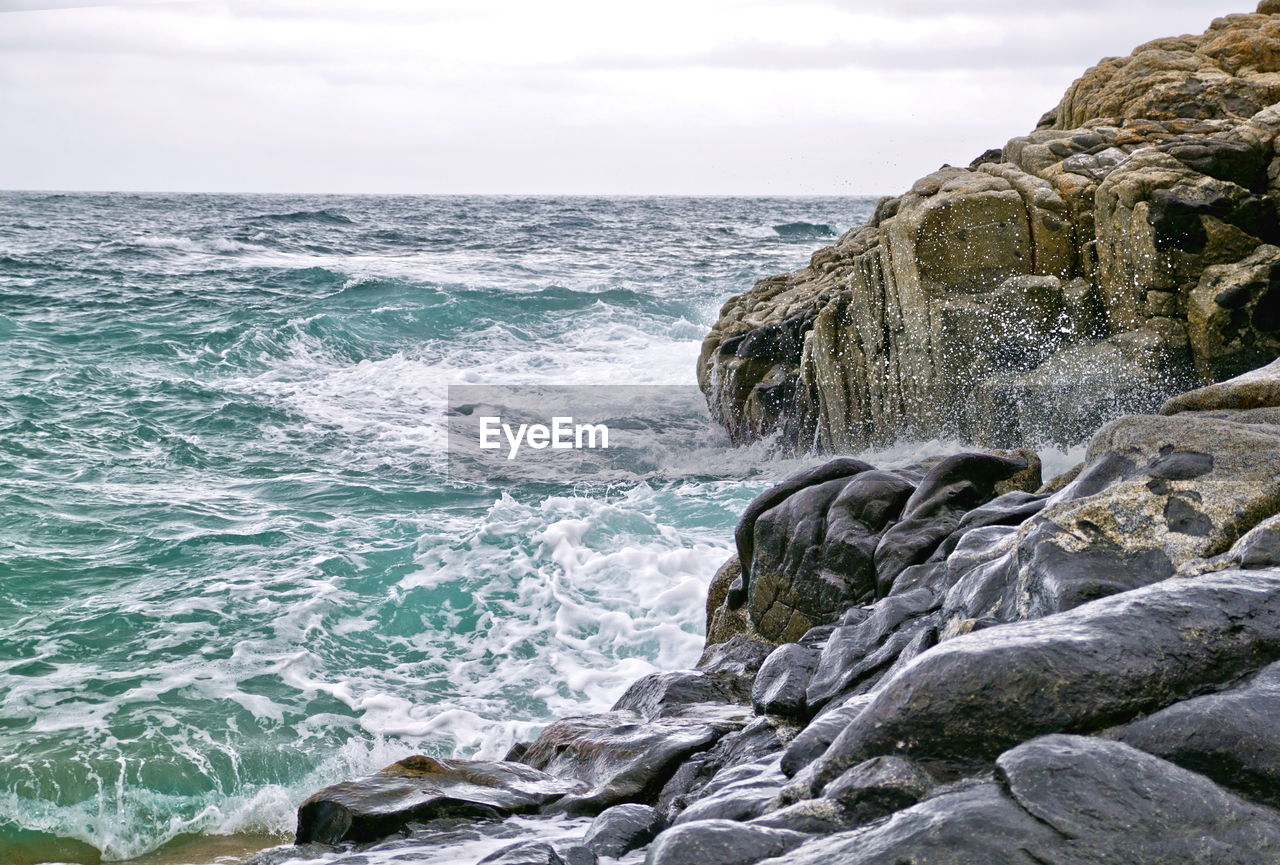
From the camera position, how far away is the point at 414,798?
15.4 feet

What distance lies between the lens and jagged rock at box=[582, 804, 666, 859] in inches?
156

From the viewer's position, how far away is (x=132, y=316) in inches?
945

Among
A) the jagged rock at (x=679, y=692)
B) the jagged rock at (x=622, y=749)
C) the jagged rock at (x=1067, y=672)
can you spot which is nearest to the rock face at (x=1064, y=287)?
the jagged rock at (x=679, y=692)

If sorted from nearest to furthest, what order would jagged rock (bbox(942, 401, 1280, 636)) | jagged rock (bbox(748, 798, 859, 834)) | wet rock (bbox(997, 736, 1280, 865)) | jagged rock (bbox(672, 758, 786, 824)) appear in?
wet rock (bbox(997, 736, 1280, 865)), jagged rock (bbox(748, 798, 859, 834)), jagged rock (bbox(672, 758, 786, 824)), jagged rock (bbox(942, 401, 1280, 636))

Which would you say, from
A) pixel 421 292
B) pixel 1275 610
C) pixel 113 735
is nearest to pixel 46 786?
pixel 113 735

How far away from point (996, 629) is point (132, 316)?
24492 millimetres

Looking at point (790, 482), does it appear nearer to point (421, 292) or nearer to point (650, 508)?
point (650, 508)

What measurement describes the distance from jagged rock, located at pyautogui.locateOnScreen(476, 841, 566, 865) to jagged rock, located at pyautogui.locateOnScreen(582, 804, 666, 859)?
0.19 meters

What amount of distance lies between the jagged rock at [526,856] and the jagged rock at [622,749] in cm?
81

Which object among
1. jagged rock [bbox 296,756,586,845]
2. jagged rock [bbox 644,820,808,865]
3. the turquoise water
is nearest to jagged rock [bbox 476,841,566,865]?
jagged rock [bbox 296,756,586,845]

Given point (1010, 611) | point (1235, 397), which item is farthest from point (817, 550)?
point (1010, 611)

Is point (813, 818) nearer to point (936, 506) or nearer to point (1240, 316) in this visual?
point (936, 506)

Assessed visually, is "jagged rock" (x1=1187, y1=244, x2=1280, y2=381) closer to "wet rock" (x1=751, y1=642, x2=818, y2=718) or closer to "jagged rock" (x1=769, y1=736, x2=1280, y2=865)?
"wet rock" (x1=751, y1=642, x2=818, y2=718)

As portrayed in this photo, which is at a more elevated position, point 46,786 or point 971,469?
point 971,469
